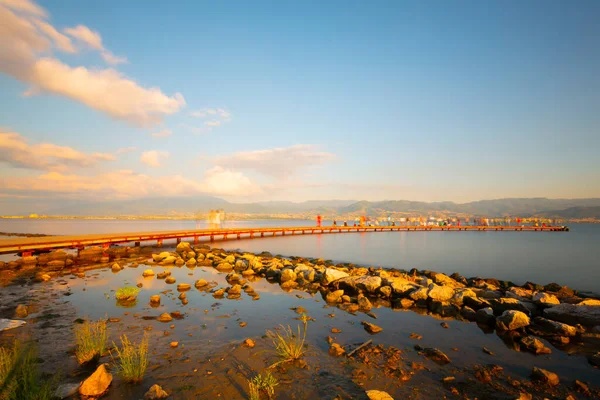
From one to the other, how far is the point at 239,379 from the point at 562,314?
12841 millimetres

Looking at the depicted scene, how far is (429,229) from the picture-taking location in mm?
107250

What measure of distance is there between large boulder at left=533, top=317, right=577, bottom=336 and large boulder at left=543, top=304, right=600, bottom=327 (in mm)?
1530

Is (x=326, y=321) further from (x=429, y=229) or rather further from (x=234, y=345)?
(x=429, y=229)

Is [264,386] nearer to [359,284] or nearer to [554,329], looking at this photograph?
[359,284]

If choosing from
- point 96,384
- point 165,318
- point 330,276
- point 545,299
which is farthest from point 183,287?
point 545,299

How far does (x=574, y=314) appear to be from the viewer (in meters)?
11.3

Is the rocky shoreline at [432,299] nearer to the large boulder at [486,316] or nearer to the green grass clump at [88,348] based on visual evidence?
the large boulder at [486,316]

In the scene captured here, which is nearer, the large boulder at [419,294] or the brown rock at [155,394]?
the brown rock at [155,394]

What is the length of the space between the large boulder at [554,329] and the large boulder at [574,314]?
1530mm

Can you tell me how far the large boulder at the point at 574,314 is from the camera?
1091 cm

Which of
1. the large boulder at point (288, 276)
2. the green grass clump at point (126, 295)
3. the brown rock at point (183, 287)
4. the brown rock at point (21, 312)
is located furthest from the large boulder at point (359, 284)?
the brown rock at point (21, 312)

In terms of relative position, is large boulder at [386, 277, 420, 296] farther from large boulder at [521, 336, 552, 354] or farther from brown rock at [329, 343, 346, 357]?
brown rock at [329, 343, 346, 357]

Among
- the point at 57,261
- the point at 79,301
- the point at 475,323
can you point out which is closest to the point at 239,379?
the point at 475,323

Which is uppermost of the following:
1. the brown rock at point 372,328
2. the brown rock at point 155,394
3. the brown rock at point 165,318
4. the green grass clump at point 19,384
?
the green grass clump at point 19,384
